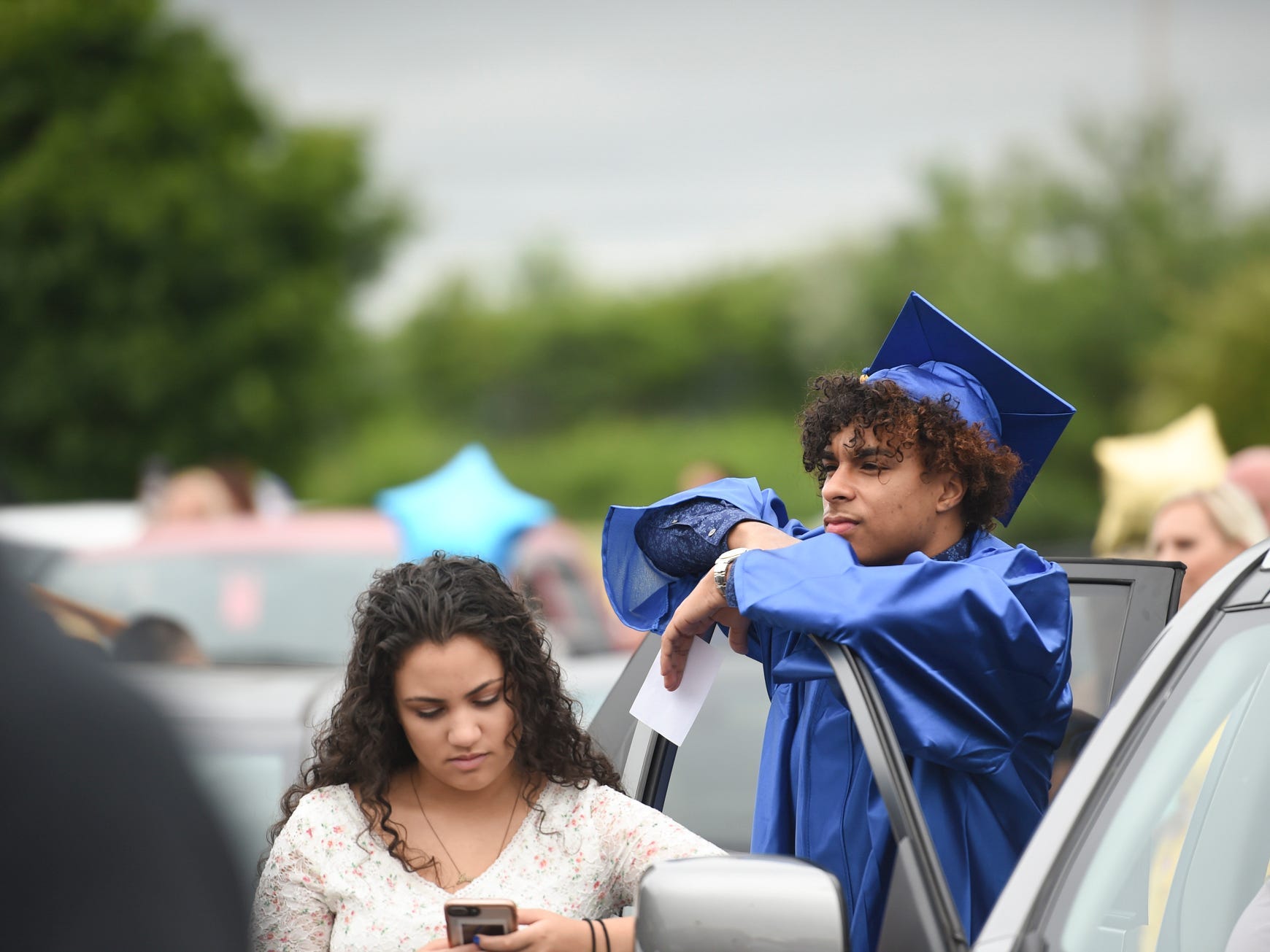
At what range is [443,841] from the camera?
233 cm

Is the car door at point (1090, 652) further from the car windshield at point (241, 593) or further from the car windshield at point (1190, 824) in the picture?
the car windshield at point (241, 593)

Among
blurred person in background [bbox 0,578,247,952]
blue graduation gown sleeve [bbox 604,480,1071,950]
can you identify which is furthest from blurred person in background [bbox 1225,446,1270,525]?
blurred person in background [bbox 0,578,247,952]

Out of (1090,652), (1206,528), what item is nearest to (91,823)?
(1090,652)

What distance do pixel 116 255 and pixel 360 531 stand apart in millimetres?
15387

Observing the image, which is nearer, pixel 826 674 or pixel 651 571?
pixel 826 674

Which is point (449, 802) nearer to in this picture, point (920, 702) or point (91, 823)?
point (920, 702)

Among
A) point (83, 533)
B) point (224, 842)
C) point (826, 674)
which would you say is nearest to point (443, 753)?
point (826, 674)

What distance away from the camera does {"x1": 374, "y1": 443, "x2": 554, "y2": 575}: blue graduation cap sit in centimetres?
682

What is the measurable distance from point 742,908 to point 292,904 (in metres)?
0.79

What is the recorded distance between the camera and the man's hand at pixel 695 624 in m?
2.26

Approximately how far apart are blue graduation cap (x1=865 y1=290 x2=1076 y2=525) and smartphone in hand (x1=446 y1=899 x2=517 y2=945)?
979 mm

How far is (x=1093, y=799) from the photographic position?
1.86 meters

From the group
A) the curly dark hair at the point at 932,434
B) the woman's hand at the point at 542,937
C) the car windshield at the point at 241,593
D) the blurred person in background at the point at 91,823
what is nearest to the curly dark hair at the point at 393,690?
the woman's hand at the point at 542,937

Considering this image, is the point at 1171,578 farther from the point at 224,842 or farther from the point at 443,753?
the point at 224,842
